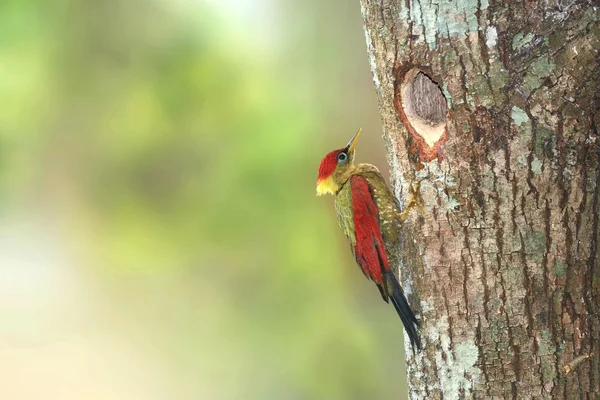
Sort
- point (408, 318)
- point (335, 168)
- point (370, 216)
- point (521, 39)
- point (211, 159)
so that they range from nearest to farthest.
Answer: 1. point (521, 39)
2. point (408, 318)
3. point (370, 216)
4. point (335, 168)
5. point (211, 159)

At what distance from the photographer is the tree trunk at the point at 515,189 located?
1907 millimetres

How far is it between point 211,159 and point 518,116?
4154 mm

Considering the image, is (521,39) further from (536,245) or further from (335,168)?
(335,168)

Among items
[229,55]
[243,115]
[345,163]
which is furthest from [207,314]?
[345,163]

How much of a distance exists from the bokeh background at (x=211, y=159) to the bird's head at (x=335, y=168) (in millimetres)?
2359

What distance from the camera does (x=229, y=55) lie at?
18.6 feet

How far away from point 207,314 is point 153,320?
0.59m

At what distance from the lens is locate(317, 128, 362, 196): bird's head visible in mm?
3141

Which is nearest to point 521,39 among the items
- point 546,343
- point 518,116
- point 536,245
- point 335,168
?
point 518,116

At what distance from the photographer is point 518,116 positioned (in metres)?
1.94

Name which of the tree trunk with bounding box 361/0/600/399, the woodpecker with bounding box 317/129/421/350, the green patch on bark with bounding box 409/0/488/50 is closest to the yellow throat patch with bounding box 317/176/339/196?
the woodpecker with bounding box 317/129/421/350

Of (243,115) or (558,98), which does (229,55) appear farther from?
(558,98)

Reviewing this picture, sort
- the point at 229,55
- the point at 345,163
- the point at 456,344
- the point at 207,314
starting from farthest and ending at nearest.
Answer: the point at 207,314
the point at 229,55
the point at 345,163
the point at 456,344

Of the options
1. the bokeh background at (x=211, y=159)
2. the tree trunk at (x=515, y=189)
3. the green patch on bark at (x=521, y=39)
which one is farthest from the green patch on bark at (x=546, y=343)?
the bokeh background at (x=211, y=159)
